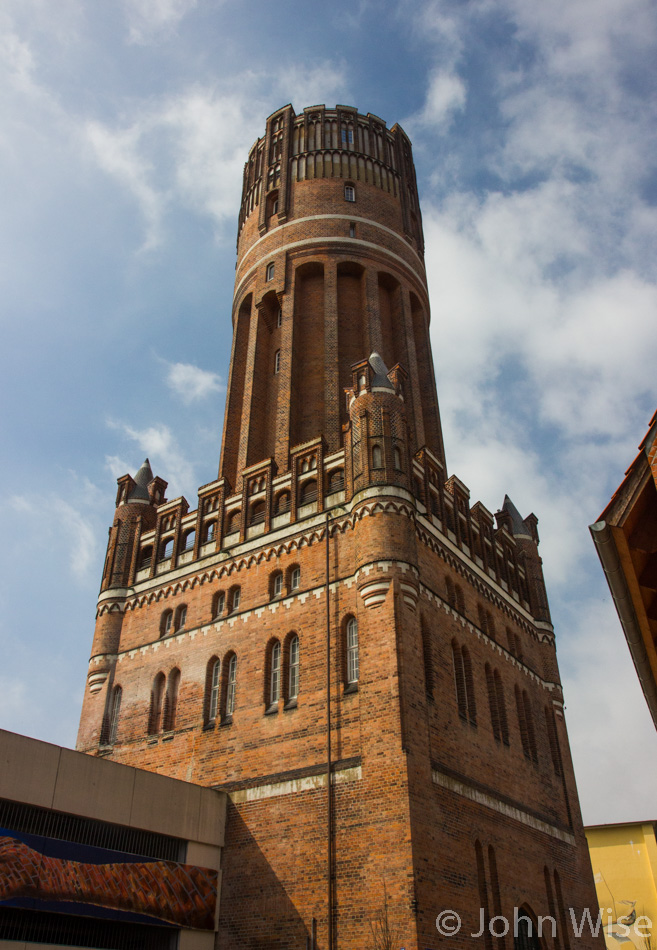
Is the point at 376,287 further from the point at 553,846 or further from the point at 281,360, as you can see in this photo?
the point at 553,846

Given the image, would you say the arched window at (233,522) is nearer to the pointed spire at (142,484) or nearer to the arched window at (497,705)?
the pointed spire at (142,484)

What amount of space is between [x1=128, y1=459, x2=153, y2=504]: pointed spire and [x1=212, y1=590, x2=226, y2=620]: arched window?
668 cm

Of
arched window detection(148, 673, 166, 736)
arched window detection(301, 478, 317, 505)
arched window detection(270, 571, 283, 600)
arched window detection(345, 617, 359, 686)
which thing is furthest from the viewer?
arched window detection(301, 478, 317, 505)

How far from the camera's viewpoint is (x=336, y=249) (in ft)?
118

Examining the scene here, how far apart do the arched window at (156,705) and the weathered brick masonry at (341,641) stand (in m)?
0.07

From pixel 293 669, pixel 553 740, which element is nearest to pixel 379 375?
pixel 293 669

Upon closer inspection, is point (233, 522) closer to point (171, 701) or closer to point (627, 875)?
point (171, 701)

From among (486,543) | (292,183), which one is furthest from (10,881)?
(292,183)

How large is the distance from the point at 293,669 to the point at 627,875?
30445 millimetres

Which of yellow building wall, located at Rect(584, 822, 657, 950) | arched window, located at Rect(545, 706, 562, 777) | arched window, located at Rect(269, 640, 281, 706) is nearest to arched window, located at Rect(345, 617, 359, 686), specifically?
arched window, located at Rect(269, 640, 281, 706)

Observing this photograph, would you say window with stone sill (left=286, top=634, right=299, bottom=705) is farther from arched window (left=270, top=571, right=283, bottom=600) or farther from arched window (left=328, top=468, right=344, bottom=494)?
arched window (left=328, top=468, right=344, bottom=494)

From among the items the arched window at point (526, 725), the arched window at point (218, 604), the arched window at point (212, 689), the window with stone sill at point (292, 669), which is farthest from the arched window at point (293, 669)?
the arched window at point (526, 725)

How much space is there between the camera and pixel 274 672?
24.1m

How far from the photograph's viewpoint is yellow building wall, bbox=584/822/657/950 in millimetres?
42281
